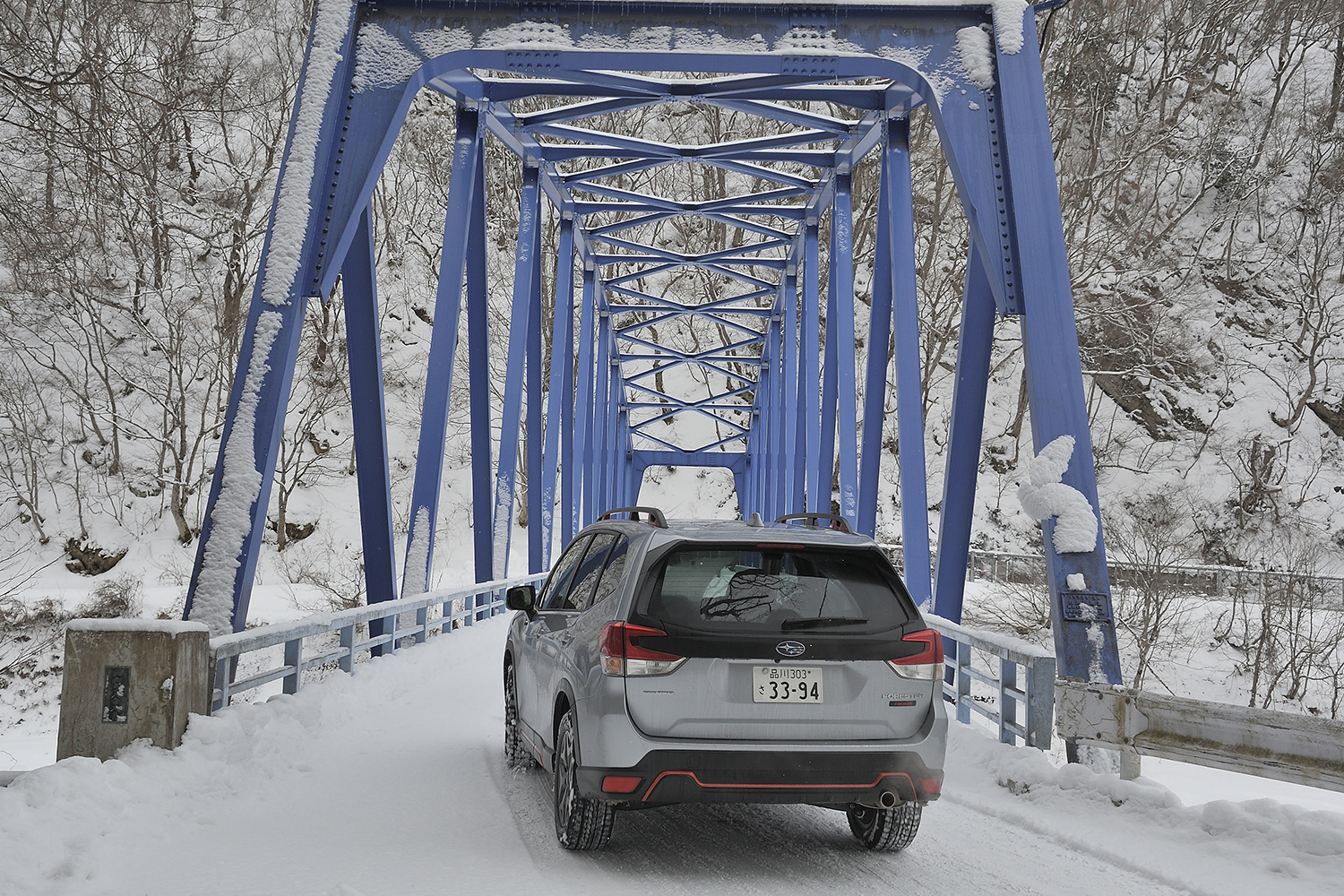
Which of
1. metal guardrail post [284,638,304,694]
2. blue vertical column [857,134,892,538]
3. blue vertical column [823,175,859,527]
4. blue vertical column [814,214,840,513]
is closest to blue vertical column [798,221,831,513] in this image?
blue vertical column [814,214,840,513]

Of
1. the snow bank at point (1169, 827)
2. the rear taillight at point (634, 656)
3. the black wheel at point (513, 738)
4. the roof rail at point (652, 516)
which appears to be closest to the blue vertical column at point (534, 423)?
the black wheel at point (513, 738)

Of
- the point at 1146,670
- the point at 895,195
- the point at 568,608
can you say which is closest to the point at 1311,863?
the point at 568,608

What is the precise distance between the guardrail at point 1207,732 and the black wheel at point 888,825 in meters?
1.32

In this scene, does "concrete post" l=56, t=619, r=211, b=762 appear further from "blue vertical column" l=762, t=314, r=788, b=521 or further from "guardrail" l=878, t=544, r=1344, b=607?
"blue vertical column" l=762, t=314, r=788, b=521

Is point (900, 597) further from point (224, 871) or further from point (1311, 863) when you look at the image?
point (224, 871)

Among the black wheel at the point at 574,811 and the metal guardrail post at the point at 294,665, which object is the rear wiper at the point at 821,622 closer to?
the black wheel at the point at 574,811

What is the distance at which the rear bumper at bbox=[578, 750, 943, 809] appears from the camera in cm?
363

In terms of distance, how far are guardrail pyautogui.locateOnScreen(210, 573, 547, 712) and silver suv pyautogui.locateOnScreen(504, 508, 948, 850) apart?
7.95 feet

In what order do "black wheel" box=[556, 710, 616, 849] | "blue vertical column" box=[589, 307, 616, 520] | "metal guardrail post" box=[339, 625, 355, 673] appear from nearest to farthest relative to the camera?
"black wheel" box=[556, 710, 616, 849]
"metal guardrail post" box=[339, 625, 355, 673]
"blue vertical column" box=[589, 307, 616, 520]

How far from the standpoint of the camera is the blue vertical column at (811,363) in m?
20.8

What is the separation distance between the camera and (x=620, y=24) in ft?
26.5

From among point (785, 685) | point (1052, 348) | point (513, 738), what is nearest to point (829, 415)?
point (1052, 348)

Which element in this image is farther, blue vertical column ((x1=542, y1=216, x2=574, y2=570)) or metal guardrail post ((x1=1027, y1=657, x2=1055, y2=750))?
blue vertical column ((x1=542, y1=216, x2=574, y2=570))

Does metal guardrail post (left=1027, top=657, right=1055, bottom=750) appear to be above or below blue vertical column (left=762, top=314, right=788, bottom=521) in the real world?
below
